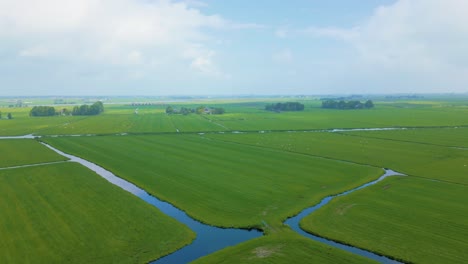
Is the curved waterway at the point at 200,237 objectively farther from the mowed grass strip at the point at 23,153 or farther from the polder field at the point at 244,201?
the mowed grass strip at the point at 23,153

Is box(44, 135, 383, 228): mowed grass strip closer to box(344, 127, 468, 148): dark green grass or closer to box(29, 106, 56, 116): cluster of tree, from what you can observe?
box(344, 127, 468, 148): dark green grass

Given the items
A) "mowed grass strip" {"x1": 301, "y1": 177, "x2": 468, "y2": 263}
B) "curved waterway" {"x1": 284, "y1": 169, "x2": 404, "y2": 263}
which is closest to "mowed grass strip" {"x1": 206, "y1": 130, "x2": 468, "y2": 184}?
"mowed grass strip" {"x1": 301, "y1": 177, "x2": 468, "y2": 263}

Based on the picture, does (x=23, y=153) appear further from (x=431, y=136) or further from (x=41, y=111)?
(x=41, y=111)

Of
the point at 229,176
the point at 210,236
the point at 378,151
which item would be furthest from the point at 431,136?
the point at 210,236

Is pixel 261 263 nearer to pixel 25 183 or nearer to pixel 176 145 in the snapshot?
pixel 25 183

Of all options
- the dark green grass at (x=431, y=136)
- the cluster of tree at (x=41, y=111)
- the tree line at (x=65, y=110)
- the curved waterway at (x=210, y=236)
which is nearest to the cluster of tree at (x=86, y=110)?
the tree line at (x=65, y=110)
